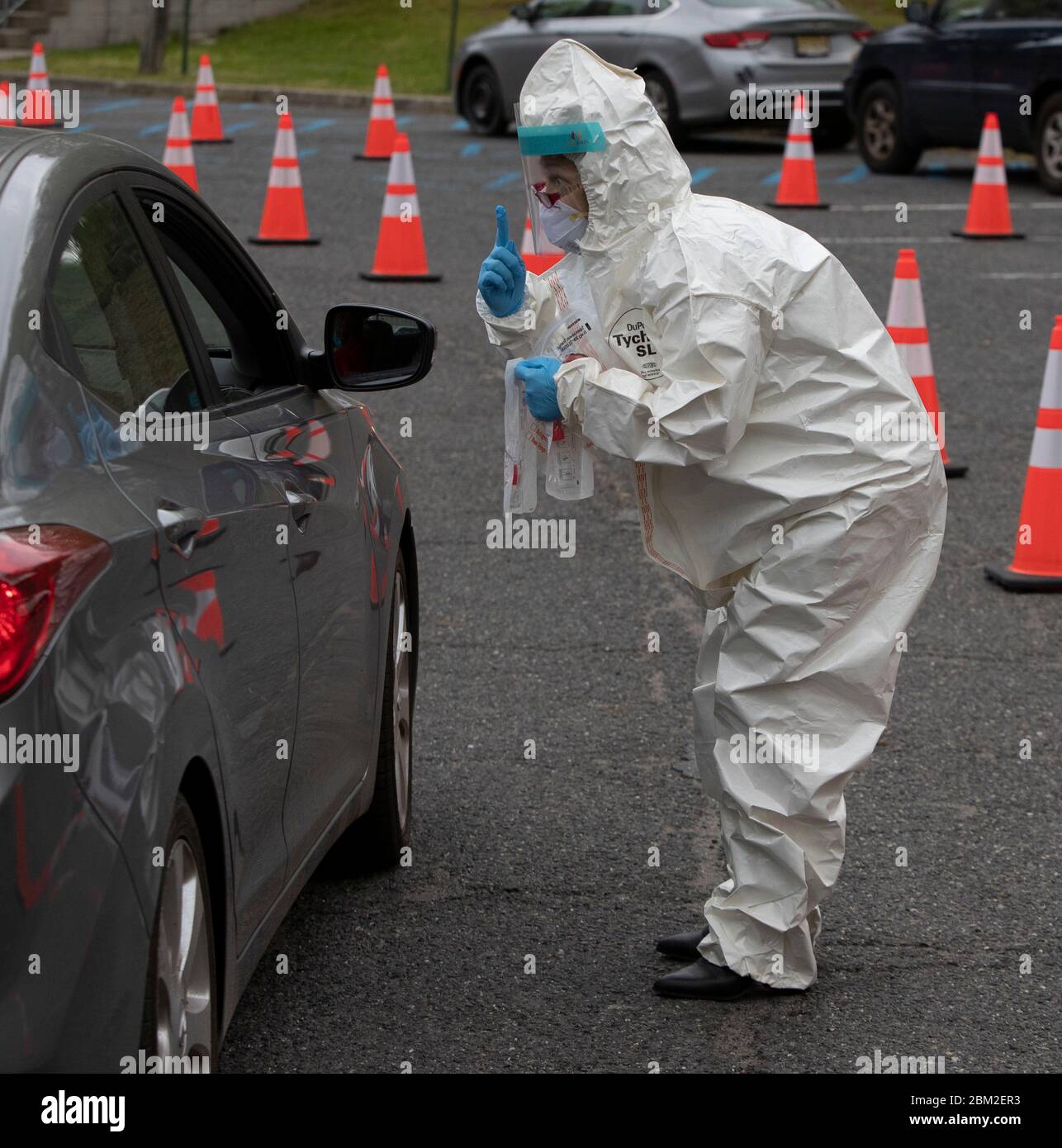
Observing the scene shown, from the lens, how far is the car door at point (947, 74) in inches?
635

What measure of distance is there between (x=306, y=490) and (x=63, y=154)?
0.84 meters

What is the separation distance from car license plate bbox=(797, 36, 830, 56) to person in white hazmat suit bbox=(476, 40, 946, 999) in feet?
47.6

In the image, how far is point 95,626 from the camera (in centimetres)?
244

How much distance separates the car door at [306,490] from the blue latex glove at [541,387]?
1.36ft

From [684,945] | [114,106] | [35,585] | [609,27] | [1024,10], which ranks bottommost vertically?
[114,106]

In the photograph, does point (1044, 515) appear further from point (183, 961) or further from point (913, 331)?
point (183, 961)

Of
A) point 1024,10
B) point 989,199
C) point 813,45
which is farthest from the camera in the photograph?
point 813,45

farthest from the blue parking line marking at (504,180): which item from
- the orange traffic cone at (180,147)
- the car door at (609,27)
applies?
the orange traffic cone at (180,147)

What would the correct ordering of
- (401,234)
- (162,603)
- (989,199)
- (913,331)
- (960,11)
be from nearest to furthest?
(162,603) → (913,331) → (401,234) → (989,199) → (960,11)

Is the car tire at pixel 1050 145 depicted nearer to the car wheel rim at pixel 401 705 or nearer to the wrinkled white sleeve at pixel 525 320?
the car wheel rim at pixel 401 705

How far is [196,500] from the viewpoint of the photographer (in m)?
2.98

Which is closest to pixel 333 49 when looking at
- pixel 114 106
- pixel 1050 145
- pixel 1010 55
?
pixel 114 106

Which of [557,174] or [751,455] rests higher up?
[557,174]

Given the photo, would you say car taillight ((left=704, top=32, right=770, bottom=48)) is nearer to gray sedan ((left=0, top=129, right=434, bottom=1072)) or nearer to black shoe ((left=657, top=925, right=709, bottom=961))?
gray sedan ((left=0, top=129, right=434, bottom=1072))
